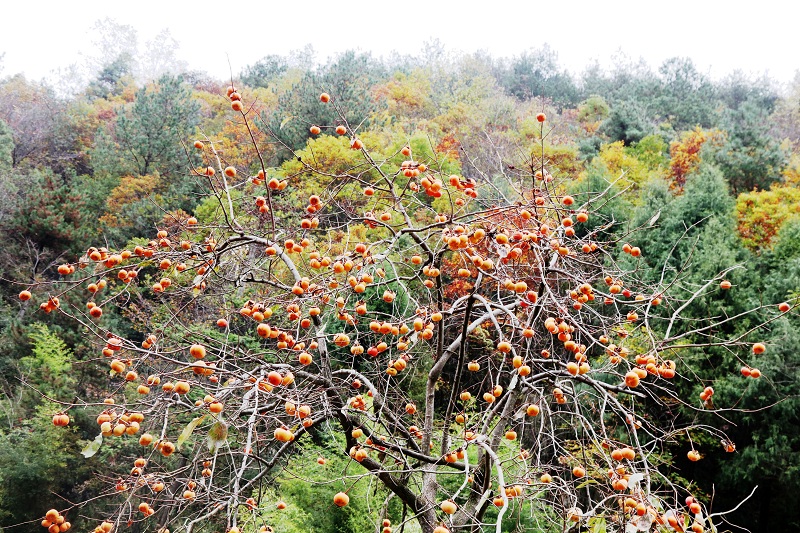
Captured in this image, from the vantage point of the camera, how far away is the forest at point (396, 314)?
5.63ft

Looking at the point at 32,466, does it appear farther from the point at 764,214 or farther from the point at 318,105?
the point at 764,214

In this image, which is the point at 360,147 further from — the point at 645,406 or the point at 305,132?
the point at 305,132

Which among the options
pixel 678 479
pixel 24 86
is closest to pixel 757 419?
pixel 678 479

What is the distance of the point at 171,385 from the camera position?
1.67 meters

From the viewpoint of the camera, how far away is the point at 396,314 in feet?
9.53

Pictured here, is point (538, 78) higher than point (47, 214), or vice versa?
point (538, 78)

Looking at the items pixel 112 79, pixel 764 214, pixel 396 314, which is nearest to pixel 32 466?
pixel 396 314

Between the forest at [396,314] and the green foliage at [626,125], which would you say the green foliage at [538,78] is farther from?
the green foliage at [626,125]

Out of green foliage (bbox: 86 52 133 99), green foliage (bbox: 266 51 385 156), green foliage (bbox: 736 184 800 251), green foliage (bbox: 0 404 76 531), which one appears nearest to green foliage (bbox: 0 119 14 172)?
green foliage (bbox: 266 51 385 156)

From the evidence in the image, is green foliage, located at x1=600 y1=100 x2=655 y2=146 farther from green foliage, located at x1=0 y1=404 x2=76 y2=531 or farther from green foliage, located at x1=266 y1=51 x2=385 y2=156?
green foliage, located at x1=0 y1=404 x2=76 y2=531

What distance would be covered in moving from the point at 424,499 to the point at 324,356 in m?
0.73

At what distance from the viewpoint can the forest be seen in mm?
1716

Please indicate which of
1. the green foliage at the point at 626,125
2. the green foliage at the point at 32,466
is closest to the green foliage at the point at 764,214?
the green foliage at the point at 626,125

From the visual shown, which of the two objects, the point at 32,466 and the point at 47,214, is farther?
the point at 47,214
